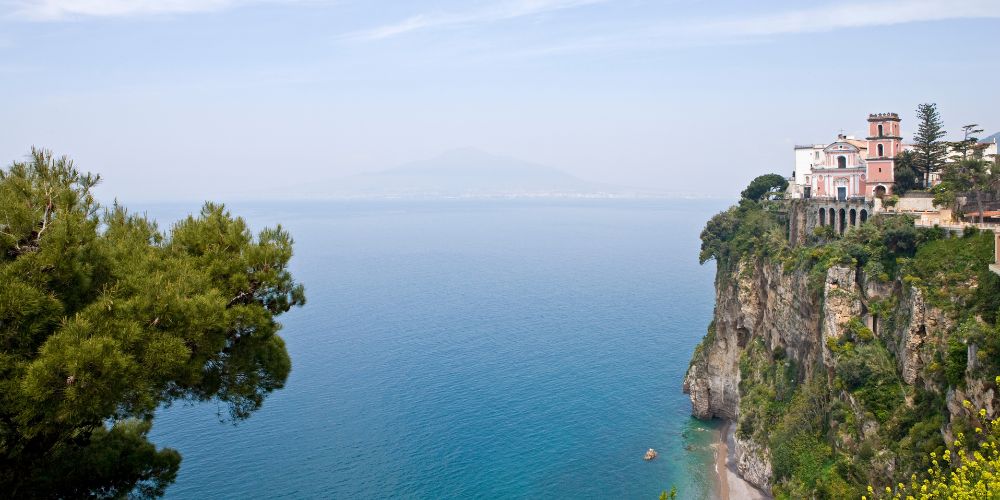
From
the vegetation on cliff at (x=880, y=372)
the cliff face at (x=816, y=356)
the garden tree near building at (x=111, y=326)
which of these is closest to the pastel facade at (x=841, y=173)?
the vegetation on cliff at (x=880, y=372)

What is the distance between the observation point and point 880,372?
32812 millimetres

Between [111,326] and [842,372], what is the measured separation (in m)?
30.3

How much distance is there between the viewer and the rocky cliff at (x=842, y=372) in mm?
29031

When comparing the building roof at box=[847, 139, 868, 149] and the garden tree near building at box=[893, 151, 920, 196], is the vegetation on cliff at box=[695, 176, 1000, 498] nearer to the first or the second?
the garden tree near building at box=[893, 151, 920, 196]

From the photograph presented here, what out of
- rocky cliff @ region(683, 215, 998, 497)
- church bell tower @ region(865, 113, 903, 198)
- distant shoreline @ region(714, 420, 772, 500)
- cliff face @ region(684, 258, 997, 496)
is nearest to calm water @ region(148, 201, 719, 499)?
distant shoreline @ region(714, 420, 772, 500)

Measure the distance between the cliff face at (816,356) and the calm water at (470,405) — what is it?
12.6 ft

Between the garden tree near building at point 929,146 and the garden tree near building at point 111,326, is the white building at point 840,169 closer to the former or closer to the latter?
the garden tree near building at point 929,146

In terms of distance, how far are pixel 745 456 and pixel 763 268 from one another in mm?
11745

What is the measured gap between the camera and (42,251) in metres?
13.6

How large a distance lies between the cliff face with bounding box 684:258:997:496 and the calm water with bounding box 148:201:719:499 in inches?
151

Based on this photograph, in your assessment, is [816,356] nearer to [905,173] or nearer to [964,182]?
[964,182]

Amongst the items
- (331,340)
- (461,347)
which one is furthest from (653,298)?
(331,340)

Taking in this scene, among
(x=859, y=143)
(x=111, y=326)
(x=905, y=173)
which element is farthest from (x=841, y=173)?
(x=111, y=326)

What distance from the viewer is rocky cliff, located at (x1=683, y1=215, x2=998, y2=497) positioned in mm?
29031
